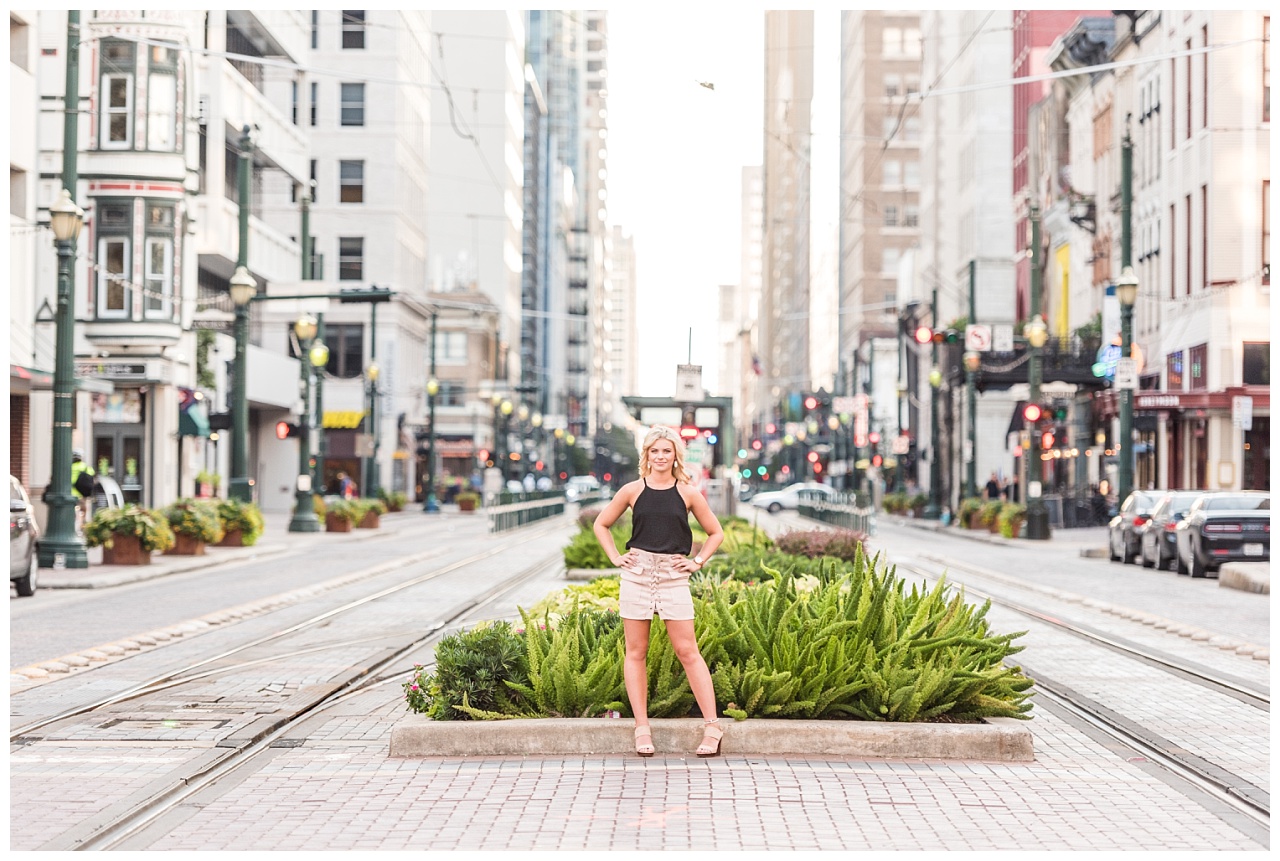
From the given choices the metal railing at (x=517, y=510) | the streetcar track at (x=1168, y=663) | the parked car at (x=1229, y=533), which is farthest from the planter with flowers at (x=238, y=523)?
the streetcar track at (x=1168, y=663)

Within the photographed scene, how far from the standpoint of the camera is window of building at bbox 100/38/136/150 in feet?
149

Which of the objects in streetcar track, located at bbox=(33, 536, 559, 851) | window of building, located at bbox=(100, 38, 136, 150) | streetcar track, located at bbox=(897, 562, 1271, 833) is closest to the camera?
streetcar track, located at bbox=(33, 536, 559, 851)

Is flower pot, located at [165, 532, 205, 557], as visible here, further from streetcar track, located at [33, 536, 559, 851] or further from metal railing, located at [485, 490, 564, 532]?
streetcar track, located at [33, 536, 559, 851]

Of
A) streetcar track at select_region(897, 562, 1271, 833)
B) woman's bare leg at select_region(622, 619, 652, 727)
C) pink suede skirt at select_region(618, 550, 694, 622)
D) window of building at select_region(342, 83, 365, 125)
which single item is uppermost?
window of building at select_region(342, 83, 365, 125)

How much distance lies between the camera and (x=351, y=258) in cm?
9412

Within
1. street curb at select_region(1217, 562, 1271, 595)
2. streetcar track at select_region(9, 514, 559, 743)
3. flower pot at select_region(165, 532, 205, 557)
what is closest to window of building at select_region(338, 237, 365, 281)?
flower pot at select_region(165, 532, 205, 557)

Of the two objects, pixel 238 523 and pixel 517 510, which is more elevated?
pixel 238 523

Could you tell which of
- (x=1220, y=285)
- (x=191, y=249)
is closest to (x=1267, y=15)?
(x=1220, y=285)

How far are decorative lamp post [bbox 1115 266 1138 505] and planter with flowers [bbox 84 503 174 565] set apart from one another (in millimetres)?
19883

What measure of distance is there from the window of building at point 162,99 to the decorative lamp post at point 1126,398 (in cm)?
2318

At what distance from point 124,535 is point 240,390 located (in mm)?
11744

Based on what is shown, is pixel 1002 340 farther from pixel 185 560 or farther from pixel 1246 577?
pixel 185 560

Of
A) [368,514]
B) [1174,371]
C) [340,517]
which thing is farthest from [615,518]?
[1174,371]

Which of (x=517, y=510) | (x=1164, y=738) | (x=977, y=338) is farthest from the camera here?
(x=517, y=510)
